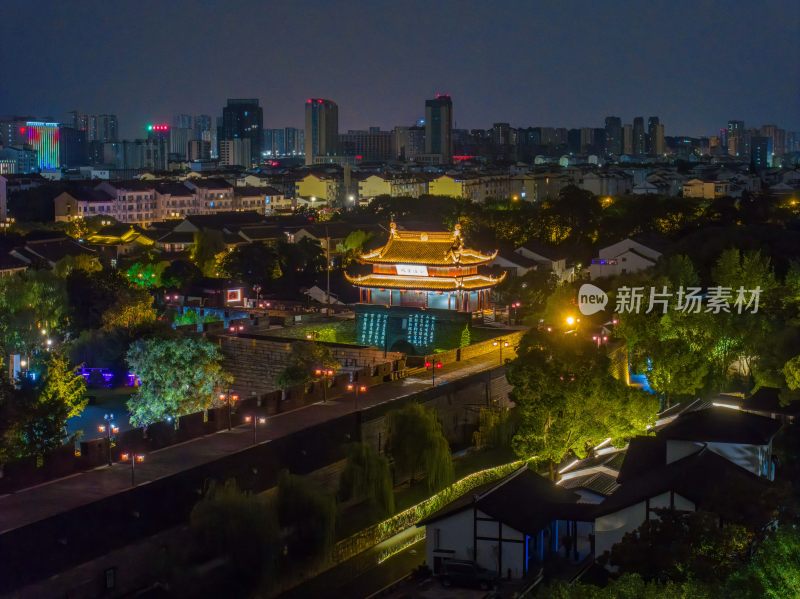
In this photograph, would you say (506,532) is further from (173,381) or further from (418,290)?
(418,290)

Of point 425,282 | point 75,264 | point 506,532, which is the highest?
point 425,282

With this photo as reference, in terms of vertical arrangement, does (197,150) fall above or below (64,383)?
above

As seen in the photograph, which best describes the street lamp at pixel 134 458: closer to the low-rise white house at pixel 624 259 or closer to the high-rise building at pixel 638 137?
the low-rise white house at pixel 624 259

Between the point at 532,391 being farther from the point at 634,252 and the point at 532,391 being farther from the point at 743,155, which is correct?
the point at 743,155

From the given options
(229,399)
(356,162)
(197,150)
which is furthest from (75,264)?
(197,150)

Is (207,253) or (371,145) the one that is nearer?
(207,253)

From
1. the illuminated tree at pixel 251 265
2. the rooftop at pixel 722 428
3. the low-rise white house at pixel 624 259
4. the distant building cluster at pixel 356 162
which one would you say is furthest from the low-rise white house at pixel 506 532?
the distant building cluster at pixel 356 162

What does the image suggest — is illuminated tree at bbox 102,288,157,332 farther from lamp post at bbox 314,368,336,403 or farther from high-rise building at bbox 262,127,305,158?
high-rise building at bbox 262,127,305,158
